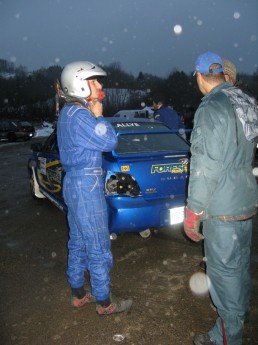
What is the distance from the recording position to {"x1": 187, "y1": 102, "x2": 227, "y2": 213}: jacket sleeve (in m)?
2.03

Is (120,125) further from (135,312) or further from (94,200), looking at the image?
(135,312)

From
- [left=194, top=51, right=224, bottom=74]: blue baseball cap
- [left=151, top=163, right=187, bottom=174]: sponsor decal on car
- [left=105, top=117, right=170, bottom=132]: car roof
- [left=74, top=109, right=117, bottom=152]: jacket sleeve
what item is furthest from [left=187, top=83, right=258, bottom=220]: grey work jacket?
[left=105, top=117, right=170, bottom=132]: car roof

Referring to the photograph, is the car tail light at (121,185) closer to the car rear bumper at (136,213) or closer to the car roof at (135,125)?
the car rear bumper at (136,213)

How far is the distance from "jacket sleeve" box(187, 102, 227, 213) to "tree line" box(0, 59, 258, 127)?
4292 cm

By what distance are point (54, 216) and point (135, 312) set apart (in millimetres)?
3266

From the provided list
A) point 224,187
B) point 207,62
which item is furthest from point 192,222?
point 207,62

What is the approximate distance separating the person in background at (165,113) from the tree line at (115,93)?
3825 centimetres

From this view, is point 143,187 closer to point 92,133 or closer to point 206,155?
point 92,133

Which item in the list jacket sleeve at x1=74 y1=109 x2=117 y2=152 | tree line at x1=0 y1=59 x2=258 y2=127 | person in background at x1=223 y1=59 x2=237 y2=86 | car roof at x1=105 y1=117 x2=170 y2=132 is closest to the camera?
jacket sleeve at x1=74 y1=109 x2=117 y2=152

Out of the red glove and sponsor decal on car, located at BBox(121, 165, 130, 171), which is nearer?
the red glove

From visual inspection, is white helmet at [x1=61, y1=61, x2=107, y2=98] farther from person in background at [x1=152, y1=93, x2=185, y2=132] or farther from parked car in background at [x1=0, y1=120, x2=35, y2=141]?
parked car in background at [x1=0, y1=120, x2=35, y2=141]

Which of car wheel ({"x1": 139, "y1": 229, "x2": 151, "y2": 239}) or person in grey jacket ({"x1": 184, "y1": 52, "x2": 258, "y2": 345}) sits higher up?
Answer: person in grey jacket ({"x1": 184, "y1": 52, "x2": 258, "y2": 345})

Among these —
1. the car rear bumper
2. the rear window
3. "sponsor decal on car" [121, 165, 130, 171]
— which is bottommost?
the car rear bumper

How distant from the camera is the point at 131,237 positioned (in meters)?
4.66
